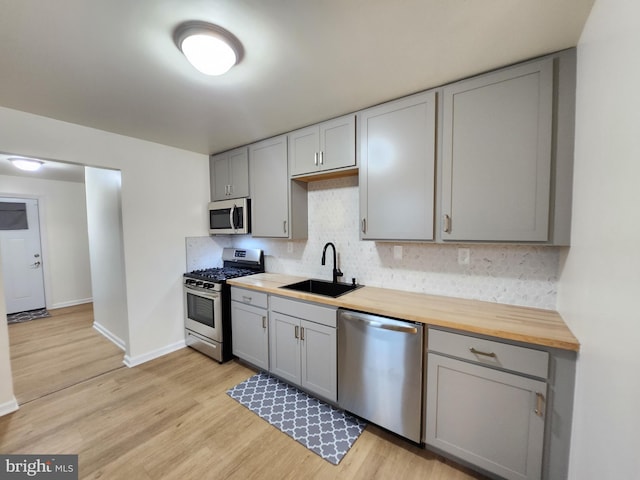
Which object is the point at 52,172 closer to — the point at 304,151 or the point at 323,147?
the point at 304,151

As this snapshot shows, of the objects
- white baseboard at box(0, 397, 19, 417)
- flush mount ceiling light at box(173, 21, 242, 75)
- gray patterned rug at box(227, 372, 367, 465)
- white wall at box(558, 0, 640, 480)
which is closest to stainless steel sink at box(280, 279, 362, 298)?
gray patterned rug at box(227, 372, 367, 465)

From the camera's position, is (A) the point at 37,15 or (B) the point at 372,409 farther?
(B) the point at 372,409

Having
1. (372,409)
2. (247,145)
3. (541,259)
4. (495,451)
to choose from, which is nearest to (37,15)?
(247,145)

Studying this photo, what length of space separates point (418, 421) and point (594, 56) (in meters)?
2.08

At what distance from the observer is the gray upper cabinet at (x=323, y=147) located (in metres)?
2.10

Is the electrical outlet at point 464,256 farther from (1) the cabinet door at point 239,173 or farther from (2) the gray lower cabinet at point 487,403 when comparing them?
(1) the cabinet door at point 239,173

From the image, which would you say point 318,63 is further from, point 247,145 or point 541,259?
point 541,259

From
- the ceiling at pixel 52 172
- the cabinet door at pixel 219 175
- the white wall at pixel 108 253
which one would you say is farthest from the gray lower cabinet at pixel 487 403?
the ceiling at pixel 52 172

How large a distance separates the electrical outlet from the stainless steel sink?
34.3 inches

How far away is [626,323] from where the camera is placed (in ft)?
2.52

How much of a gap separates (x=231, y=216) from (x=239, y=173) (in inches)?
20.5

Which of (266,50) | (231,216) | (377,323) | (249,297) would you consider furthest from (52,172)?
(377,323)

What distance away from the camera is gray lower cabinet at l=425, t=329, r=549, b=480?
1.26m

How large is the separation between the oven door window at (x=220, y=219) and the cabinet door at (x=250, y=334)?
1.01 meters
